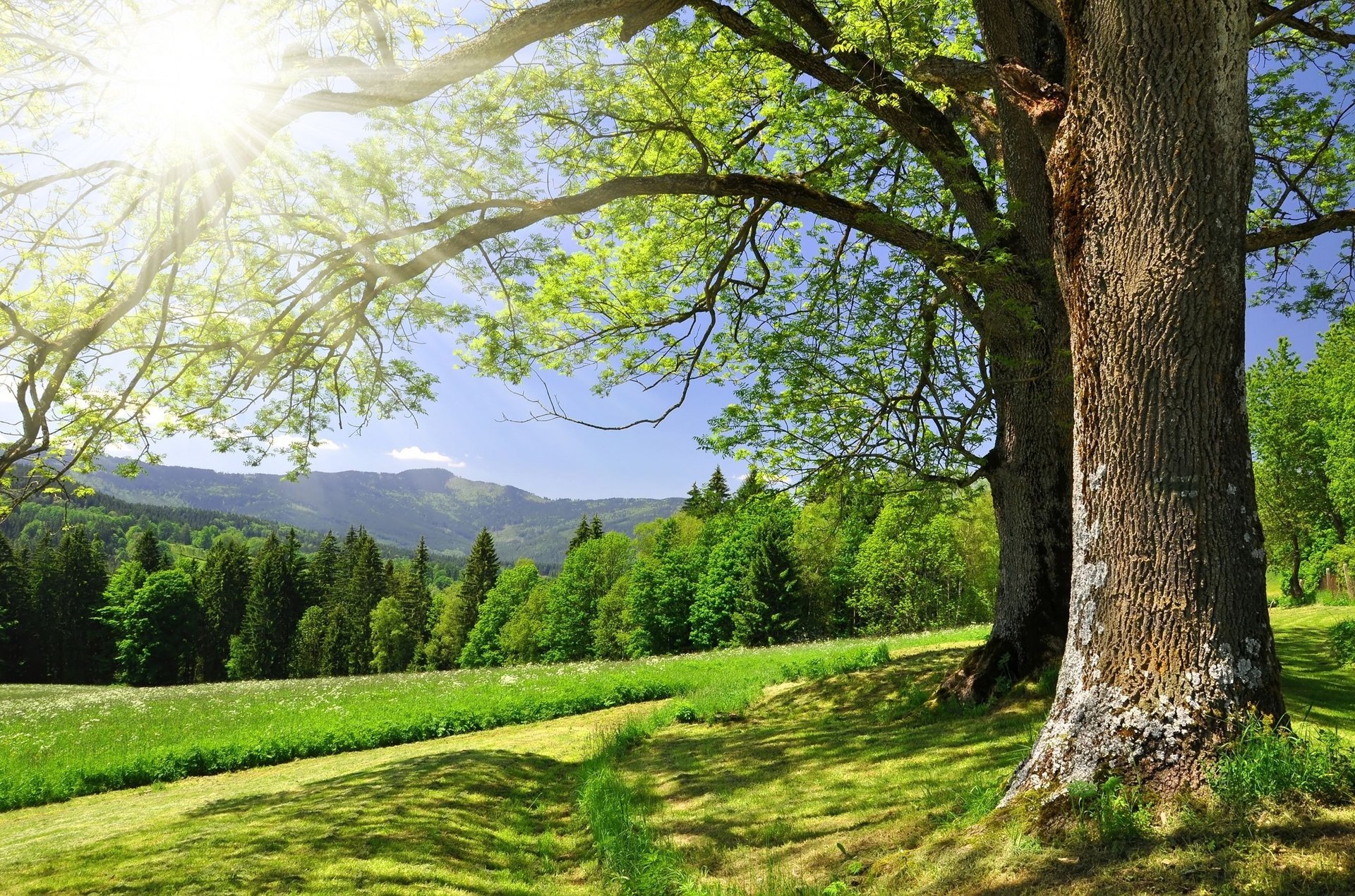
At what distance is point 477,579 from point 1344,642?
7460cm

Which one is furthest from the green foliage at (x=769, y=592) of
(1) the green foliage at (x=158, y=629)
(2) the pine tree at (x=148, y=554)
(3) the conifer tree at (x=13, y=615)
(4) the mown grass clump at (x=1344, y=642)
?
(3) the conifer tree at (x=13, y=615)

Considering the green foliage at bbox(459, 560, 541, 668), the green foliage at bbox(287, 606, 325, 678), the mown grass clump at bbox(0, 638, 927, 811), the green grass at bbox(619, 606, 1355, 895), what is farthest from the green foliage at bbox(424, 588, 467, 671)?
the green grass at bbox(619, 606, 1355, 895)

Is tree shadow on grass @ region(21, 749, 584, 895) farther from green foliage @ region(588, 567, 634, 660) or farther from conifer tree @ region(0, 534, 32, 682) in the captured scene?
conifer tree @ region(0, 534, 32, 682)

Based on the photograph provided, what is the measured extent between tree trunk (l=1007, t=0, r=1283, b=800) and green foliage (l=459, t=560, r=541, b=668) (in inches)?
2704

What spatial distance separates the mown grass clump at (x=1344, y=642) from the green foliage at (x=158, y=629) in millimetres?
80052

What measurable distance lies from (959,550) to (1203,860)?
50.2m

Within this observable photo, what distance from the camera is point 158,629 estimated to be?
209ft

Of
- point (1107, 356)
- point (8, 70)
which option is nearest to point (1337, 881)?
point (1107, 356)

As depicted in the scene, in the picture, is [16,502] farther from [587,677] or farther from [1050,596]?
[587,677]

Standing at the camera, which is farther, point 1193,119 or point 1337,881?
point 1193,119

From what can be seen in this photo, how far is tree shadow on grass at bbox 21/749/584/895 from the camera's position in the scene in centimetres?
550

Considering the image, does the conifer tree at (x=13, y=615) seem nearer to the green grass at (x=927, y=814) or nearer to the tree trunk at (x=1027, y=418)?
the green grass at (x=927, y=814)

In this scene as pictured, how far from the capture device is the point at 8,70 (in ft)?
18.2

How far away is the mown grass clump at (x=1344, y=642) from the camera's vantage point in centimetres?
966
